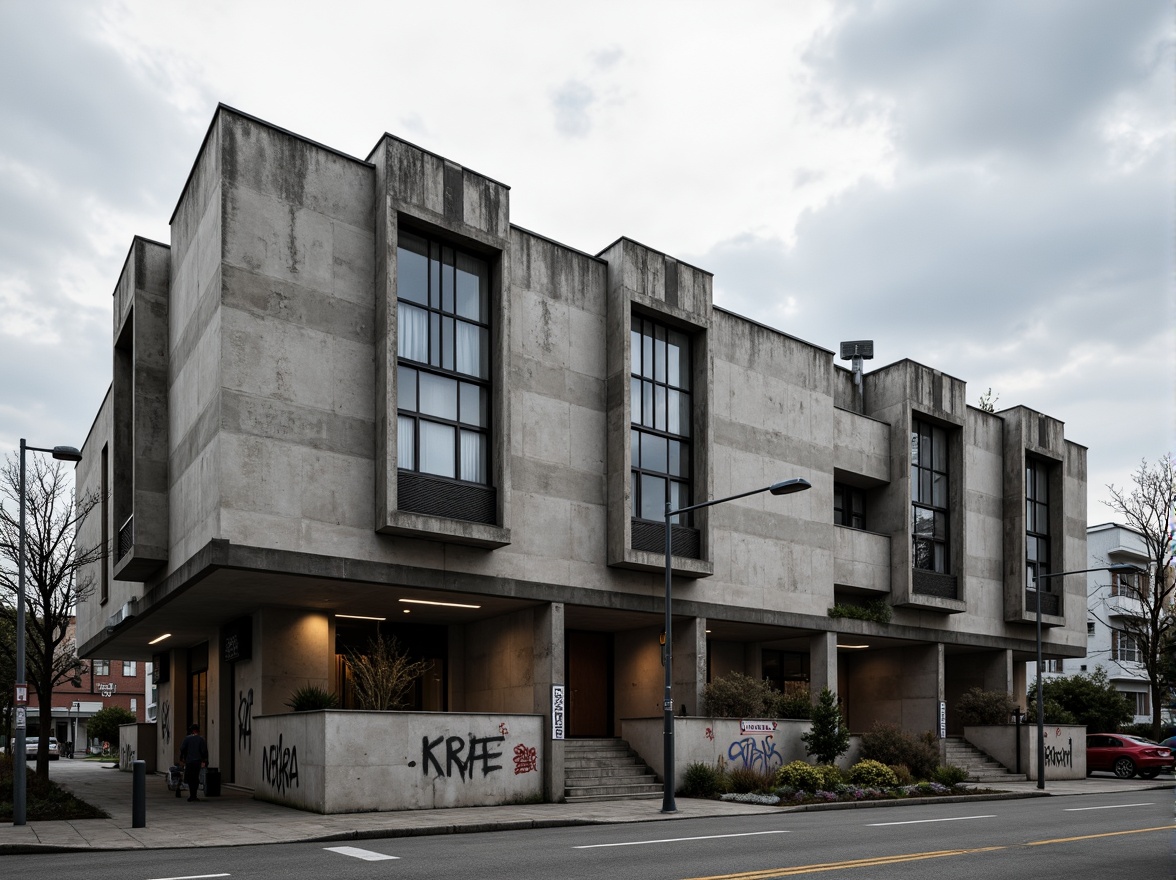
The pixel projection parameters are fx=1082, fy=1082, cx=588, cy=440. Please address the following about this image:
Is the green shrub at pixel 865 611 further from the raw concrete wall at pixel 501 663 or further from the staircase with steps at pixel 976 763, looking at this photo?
the raw concrete wall at pixel 501 663

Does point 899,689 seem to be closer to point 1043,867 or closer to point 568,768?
point 568,768

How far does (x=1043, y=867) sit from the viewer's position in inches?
518

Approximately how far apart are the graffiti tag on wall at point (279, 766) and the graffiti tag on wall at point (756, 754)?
11306mm

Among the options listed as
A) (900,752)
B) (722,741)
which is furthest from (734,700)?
(900,752)

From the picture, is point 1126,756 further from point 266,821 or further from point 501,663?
point 266,821

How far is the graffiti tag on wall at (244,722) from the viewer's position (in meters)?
26.0

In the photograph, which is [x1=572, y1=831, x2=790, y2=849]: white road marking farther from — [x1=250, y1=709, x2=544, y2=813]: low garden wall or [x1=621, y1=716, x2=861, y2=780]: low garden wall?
[x1=621, y1=716, x2=861, y2=780]: low garden wall

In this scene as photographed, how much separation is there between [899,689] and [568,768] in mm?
17066

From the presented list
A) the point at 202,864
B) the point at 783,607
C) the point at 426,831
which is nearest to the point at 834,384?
the point at 783,607

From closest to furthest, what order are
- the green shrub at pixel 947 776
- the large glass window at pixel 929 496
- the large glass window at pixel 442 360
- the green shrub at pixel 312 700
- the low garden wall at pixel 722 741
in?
the green shrub at pixel 312 700, the large glass window at pixel 442 360, the low garden wall at pixel 722 741, the green shrub at pixel 947 776, the large glass window at pixel 929 496

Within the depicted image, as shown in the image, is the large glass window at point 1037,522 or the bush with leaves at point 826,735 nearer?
the bush with leaves at point 826,735

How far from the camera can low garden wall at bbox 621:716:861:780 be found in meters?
27.2

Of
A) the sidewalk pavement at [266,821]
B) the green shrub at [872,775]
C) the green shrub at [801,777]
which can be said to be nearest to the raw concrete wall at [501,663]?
the sidewalk pavement at [266,821]

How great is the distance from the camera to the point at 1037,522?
141 ft
